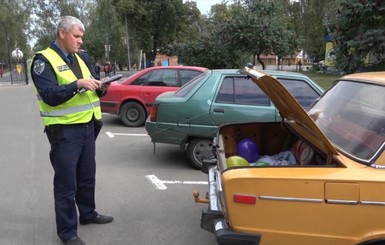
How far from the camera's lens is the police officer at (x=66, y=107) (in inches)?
137

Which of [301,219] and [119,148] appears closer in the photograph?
[301,219]

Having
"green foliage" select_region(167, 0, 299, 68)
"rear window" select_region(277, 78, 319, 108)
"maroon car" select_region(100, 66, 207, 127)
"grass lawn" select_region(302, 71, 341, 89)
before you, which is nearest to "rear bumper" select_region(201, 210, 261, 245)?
"rear window" select_region(277, 78, 319, 108)

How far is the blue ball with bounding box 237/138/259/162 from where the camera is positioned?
4.06 m

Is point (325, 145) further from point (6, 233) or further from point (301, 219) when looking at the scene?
point (6, 233)

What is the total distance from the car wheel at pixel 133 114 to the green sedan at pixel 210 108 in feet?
12.3

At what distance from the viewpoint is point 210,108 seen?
6.14m

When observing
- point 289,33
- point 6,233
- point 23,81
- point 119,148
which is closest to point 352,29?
point 119,148


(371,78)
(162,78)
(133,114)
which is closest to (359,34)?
(162,78)

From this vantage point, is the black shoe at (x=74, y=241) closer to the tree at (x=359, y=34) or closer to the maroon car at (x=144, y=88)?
the tree at (x=359, y=34)

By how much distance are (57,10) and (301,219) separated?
2155 inches

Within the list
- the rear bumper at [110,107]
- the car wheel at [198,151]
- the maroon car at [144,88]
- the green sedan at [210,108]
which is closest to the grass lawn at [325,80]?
the maroon car at [144,88]

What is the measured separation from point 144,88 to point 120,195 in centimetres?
498

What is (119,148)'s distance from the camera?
26.1ft

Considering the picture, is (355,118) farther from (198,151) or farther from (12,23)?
(12,23)
